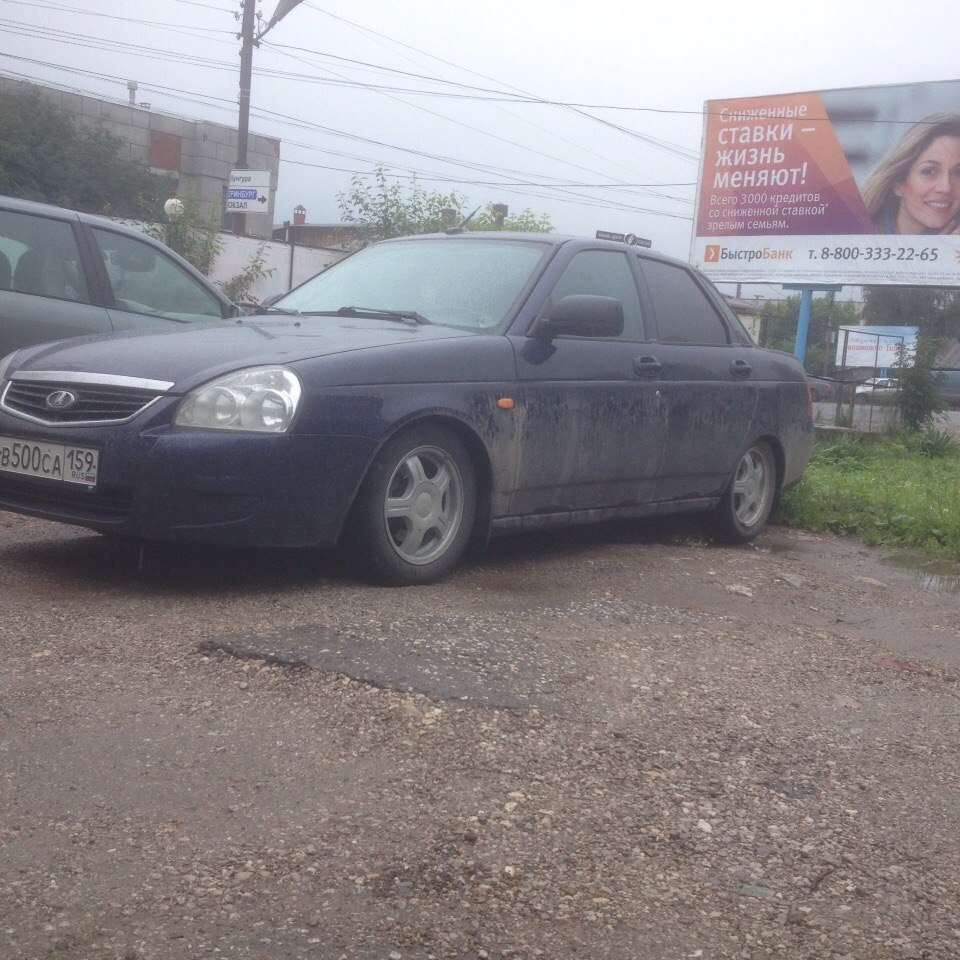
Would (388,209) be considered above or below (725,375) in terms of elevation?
above

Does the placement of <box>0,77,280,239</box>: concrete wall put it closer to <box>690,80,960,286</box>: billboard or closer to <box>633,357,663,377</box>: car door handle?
<box>690,80,960,286</box>: billboard

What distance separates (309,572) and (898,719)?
2.15m

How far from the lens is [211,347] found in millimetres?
4539

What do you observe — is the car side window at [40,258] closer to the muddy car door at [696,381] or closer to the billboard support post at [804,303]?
the muddy car door at [696,381]

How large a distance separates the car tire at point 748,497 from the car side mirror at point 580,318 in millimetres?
1672

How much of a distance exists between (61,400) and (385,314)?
143cm

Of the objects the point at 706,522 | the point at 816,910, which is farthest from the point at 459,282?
the point at 816,910

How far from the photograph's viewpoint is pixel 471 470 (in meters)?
4.91

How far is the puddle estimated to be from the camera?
6285mm

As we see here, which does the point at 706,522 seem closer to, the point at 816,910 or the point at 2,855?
the point at 816,910

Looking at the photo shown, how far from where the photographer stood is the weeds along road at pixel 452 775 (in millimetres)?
2301

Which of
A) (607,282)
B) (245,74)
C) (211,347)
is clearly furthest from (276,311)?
(245,74)

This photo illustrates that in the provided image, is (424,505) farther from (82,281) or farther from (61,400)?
(82,281)

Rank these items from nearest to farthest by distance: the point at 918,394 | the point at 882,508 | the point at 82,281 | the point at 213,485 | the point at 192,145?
the point at 213,485 < the point at 82,281 < the point at 882,508 < the point at 918,394 < the point at 192,145
